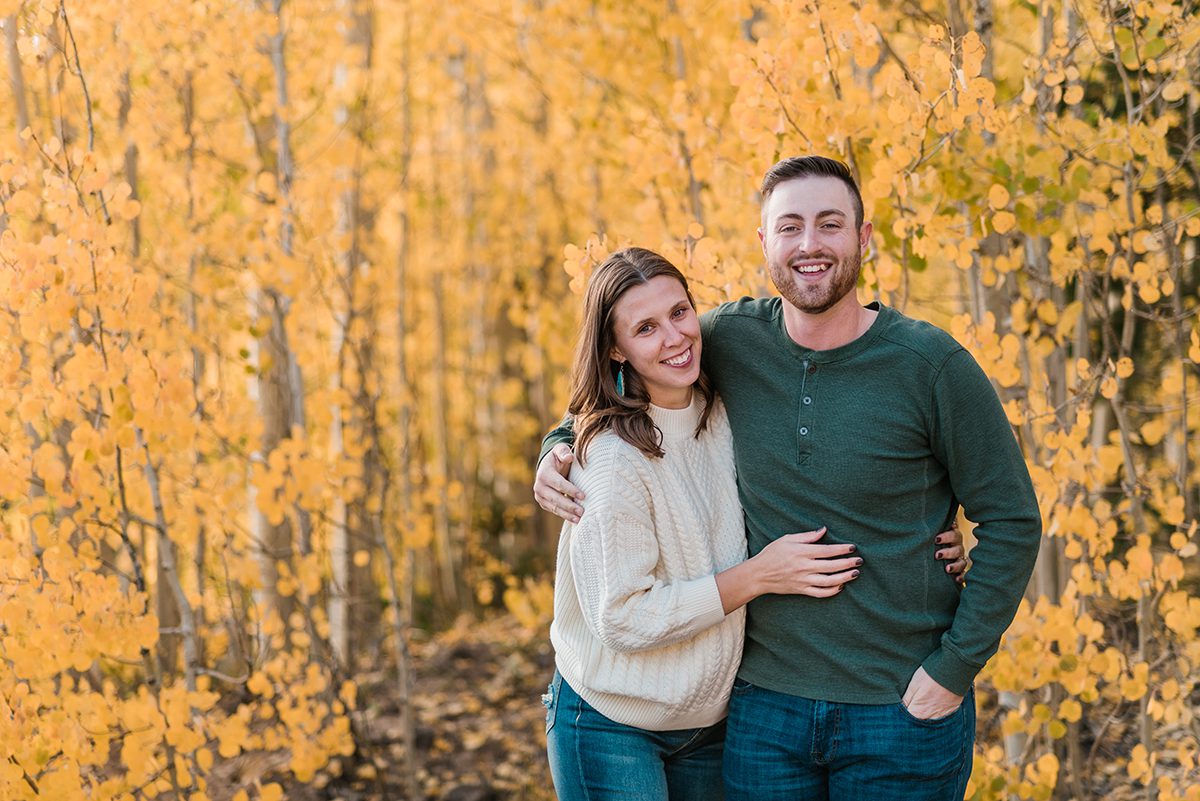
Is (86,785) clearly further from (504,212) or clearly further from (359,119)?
(504,212)

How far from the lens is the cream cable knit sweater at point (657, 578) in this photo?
2104 mm

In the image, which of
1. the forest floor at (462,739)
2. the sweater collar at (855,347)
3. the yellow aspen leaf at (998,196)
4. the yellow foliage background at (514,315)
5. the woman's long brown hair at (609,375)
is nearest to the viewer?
the sweater collar at (855,347)

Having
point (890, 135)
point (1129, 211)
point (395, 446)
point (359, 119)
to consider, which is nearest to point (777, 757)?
point (890, 135)

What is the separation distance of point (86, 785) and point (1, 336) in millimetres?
1324

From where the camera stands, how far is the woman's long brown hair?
2.23 meters

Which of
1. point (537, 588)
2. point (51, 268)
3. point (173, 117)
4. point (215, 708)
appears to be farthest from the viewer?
point (537, 588)

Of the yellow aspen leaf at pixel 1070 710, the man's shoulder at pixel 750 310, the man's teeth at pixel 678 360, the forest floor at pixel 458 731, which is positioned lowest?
the forest floor at pixel 458 731

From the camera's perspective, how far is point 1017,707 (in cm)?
322

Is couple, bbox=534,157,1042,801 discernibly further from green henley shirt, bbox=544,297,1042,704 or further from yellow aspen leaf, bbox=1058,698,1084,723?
yellow aspen leaf, bbox=1058,698,1084,723

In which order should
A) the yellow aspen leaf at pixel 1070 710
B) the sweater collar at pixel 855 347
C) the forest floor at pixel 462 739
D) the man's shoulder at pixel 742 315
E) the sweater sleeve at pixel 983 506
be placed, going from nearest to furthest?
the sweater sleeve at pixel 983 506 → the sweater collar at pixel 855 347 → the man's shoulder at pixel 742 315 → the yellow aspen leaf at pixel 1070 710 → the forest floor at pixel 462 739

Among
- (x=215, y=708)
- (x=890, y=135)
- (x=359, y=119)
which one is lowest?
(x=215, y=708)

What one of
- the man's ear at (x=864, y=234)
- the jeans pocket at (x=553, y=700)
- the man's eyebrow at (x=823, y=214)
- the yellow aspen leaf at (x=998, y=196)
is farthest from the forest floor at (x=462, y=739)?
the man's eyebrow at (x=823, y=214)

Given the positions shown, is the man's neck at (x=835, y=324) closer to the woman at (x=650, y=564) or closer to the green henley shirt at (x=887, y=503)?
the green henley shirt at (x=887, y=503)

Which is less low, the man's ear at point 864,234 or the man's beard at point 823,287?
the man's ear at point 864,234
